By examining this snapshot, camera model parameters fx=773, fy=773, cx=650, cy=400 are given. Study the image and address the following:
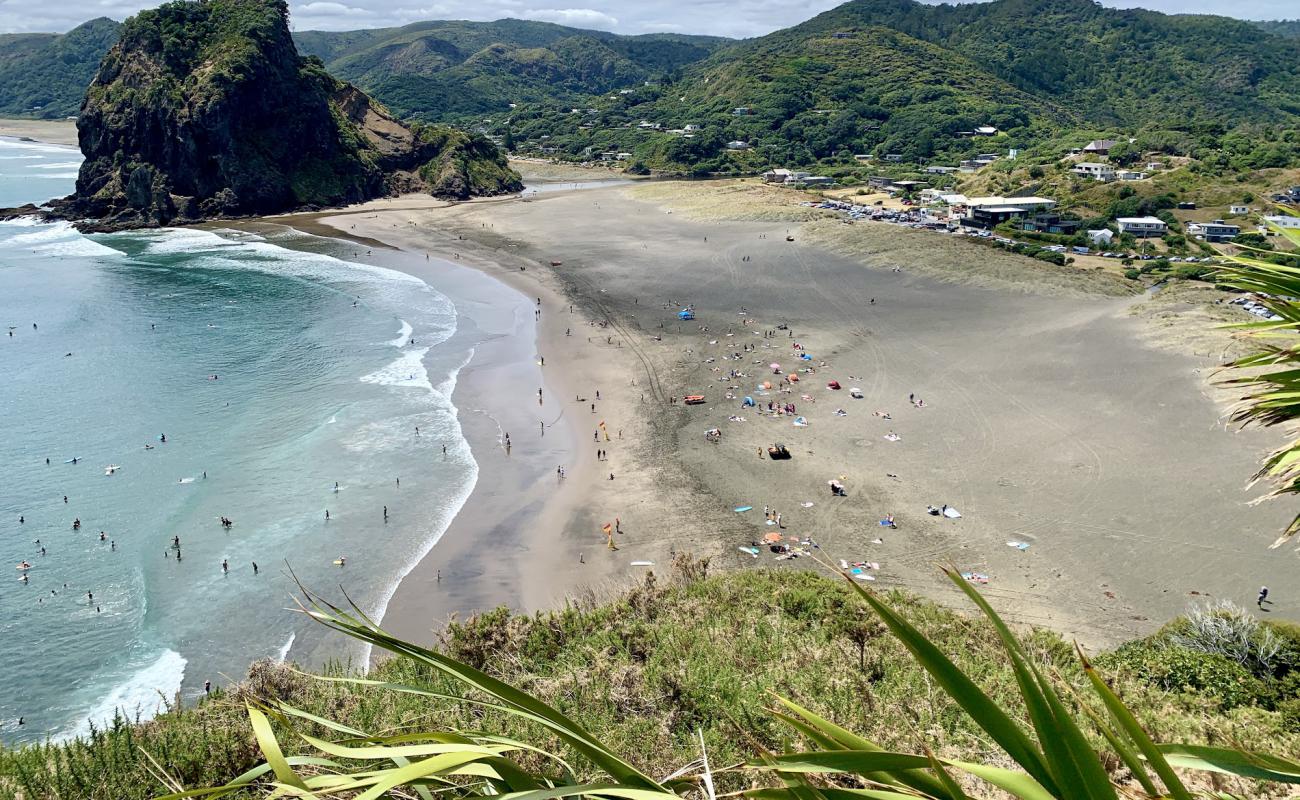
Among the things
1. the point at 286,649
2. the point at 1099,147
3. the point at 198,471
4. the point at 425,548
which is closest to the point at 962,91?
the point at 1099,147

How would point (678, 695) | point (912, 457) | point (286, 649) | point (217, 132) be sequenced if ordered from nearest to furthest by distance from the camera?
point (678, 695), point (286, 649), point (912, 457), point (217, 132)

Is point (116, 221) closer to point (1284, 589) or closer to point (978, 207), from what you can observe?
point (978, 207)

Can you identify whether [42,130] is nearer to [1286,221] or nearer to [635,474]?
[635,474]

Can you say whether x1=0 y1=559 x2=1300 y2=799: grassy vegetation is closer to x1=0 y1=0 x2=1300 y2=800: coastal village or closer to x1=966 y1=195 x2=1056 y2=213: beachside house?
x1=0 y1=0 x2=1300 y2=800: coastal village

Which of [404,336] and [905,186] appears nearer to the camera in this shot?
[404,336]

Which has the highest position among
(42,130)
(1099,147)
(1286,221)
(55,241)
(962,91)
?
(962,91)

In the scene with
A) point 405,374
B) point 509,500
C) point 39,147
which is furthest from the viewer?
point 39,147

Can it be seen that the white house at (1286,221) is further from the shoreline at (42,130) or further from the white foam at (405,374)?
the shoreline at (42,130)
